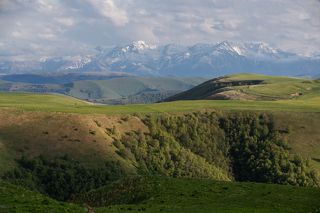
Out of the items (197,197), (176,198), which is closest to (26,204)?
(176,198)

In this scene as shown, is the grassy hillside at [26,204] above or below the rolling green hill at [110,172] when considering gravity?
above

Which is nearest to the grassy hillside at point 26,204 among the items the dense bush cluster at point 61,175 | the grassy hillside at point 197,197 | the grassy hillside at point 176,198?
the grassy hillside at point 176,198

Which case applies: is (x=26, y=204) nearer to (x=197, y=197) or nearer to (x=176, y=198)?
(x=176, y=198)

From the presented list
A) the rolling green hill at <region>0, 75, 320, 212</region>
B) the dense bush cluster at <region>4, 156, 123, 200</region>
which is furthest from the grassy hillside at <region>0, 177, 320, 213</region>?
the dense bush cluster at <region>4, 156, 123, 200</region>

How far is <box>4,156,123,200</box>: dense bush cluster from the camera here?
15012 cm

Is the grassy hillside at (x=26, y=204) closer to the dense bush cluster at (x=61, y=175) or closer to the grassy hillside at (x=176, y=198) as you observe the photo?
the grassy hillside at (x=176, y=198)

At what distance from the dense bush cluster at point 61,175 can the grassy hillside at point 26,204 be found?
9498 centimetres

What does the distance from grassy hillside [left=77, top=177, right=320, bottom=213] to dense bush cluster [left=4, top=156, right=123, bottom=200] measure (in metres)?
75.8

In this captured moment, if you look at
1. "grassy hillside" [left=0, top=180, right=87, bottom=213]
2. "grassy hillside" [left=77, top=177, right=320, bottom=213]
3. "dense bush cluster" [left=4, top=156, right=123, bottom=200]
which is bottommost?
"dense bush cluster" [left=4, top=156, right=123, bottom=200]

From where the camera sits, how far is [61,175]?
15575 centimetres

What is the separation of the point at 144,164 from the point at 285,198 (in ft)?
426

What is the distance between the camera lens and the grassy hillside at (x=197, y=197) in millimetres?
53469

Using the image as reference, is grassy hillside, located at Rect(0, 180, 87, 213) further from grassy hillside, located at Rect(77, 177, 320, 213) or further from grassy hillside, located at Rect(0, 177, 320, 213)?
grassy hillside, located at Rect(77, 177, 320, 213)

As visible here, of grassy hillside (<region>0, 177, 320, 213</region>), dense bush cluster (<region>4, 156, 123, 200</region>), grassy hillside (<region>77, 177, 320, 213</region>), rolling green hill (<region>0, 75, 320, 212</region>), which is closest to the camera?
grassy hillside (<region>0, 177, 320, 213</region>)
